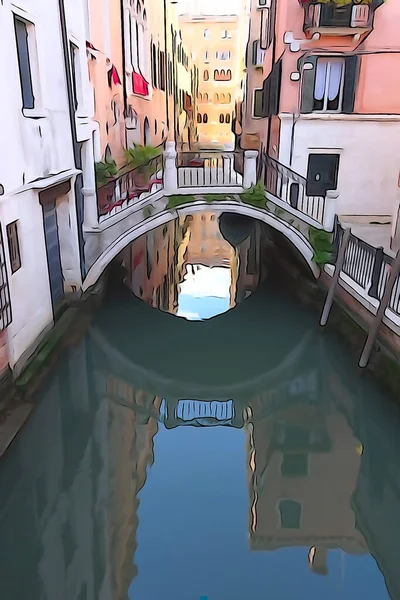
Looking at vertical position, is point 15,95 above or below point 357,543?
above

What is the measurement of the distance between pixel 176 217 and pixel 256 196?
148 cm

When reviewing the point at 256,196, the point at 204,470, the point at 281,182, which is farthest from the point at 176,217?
the point at 204,470

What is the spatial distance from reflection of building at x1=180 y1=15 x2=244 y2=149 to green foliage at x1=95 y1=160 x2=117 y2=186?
96.5ft

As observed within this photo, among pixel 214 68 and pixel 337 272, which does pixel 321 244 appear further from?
pixel 214 68

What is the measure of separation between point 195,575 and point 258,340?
16.4 ft

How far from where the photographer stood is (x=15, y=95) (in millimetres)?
5828

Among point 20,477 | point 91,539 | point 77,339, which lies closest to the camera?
point 91,539

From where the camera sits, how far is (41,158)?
665cm

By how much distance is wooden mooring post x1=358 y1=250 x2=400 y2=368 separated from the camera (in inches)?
248

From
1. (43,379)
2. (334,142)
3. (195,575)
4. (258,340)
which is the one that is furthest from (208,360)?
(334,142)

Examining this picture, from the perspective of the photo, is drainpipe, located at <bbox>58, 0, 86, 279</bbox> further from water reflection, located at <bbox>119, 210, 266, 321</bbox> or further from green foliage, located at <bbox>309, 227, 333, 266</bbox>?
green foliage, located at <bbox>309, 227, 333, 266</bbox>

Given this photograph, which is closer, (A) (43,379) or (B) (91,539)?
(B) (91,539)

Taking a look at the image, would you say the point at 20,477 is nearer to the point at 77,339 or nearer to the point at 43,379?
the point at 43,379

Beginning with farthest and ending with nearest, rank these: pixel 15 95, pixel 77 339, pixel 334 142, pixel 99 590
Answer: pixel 334 142 → pixel 77 339 → pixel 15 95 → pixel 99 590
